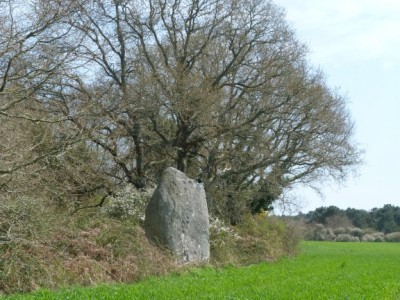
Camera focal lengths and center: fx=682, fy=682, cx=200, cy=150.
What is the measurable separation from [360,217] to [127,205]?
86.1 metres

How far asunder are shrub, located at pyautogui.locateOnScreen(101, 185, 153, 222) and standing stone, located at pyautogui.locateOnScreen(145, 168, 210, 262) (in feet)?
6.29

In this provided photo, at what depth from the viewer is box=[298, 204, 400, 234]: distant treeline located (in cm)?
10194

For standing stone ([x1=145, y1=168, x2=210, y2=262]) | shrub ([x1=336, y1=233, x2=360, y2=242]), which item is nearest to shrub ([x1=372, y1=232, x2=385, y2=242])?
shrub ([x1=336, y1=233, x2=360, y2=242])

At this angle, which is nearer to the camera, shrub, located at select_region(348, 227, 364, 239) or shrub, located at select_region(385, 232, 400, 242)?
shrub, located at select_region(385, 232, 400, 242)

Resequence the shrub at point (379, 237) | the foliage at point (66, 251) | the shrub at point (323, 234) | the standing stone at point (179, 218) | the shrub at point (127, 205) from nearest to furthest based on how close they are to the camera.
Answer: the foliage at point (66, 251)
the standing stone at point (179, 218)
the shrub at point (127, 205)
the shrub at point (323, 234)
the shrub at point (379, 237)

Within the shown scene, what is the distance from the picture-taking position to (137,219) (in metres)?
24.8

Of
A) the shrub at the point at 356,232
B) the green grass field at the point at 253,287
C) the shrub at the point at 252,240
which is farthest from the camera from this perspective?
the shrub at the point at 356,232

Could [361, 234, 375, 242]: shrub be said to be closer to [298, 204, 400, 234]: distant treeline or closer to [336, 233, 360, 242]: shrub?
[336, 233, 360, 242]: shrub

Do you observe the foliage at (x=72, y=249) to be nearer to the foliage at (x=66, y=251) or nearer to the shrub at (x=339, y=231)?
the foliage at (x=66, y=251)

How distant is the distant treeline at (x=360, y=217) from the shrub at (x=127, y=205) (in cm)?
7532

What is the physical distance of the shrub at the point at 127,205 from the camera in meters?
25.6

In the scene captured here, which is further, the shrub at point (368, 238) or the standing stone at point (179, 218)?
the shrub at point (368, 238)

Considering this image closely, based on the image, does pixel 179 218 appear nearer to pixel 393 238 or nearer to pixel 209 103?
pixel 209 103

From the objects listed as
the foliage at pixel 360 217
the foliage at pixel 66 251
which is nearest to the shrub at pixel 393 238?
the foliage at pixel 360 217
